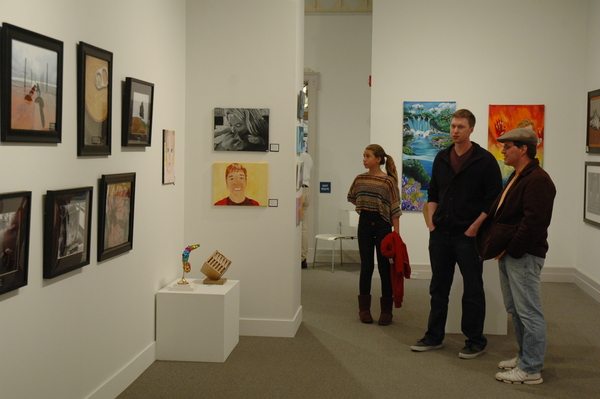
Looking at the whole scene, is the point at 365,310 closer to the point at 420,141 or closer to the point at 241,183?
the point at 241,183

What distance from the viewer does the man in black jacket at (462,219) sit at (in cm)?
489

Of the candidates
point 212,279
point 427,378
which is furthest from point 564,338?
point 212,279

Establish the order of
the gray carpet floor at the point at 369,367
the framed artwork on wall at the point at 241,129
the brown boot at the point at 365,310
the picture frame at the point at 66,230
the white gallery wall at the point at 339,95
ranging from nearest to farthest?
1. the picture frame at the point at 66,230
2. the gray carpet floor at the point at 369,367
3. the framed artwork on wall at the point at 241,129
4. the brown boot at the point at 365,310
5. the white gallery wall at the point at 339,95

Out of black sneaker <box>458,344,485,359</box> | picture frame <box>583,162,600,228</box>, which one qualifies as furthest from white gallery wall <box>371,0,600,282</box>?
black sneaker <box>458,344,485,359</box>

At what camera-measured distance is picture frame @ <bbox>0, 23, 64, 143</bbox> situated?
2777 millimetres

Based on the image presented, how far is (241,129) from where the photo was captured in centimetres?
555

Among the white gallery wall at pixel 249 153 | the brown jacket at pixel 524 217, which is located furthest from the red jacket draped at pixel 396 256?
the brown jacket at pixel 524 217

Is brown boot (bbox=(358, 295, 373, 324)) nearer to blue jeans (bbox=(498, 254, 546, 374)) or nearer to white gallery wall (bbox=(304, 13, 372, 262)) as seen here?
blue jeans (bbox=(498, 254, 546, 374))

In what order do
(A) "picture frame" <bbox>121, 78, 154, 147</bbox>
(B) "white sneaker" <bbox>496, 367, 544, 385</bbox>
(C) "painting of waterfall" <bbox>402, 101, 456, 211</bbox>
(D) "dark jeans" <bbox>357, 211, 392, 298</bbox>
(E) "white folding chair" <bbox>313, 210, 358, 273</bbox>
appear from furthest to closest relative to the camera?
(E) "white folding chair" <bbox>313, 210, 358, 273</bbox> < (C) "painting of waterfall" <bbox>402, 101, 456, 211</bbox> < (D) "dark jeans" <bbox>357, 211, 392, 298</bbox> < (B) "white sneaker" <bbox>496, 367, 544, 385</bbox> < (A) "picture frame" <bbox>121, 78, 154, 147</bbox>

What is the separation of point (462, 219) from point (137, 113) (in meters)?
2.52

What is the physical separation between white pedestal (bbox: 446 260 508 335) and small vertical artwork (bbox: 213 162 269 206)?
1.91 meters

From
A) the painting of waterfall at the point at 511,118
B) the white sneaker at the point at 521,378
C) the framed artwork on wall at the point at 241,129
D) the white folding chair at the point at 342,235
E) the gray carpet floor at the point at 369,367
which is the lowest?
the gray carpet floor at the point at 369,367

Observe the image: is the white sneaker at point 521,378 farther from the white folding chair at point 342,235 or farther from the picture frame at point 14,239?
the white folding chair at point 342,235

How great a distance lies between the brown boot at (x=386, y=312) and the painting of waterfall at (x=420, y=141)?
8.56 ft
